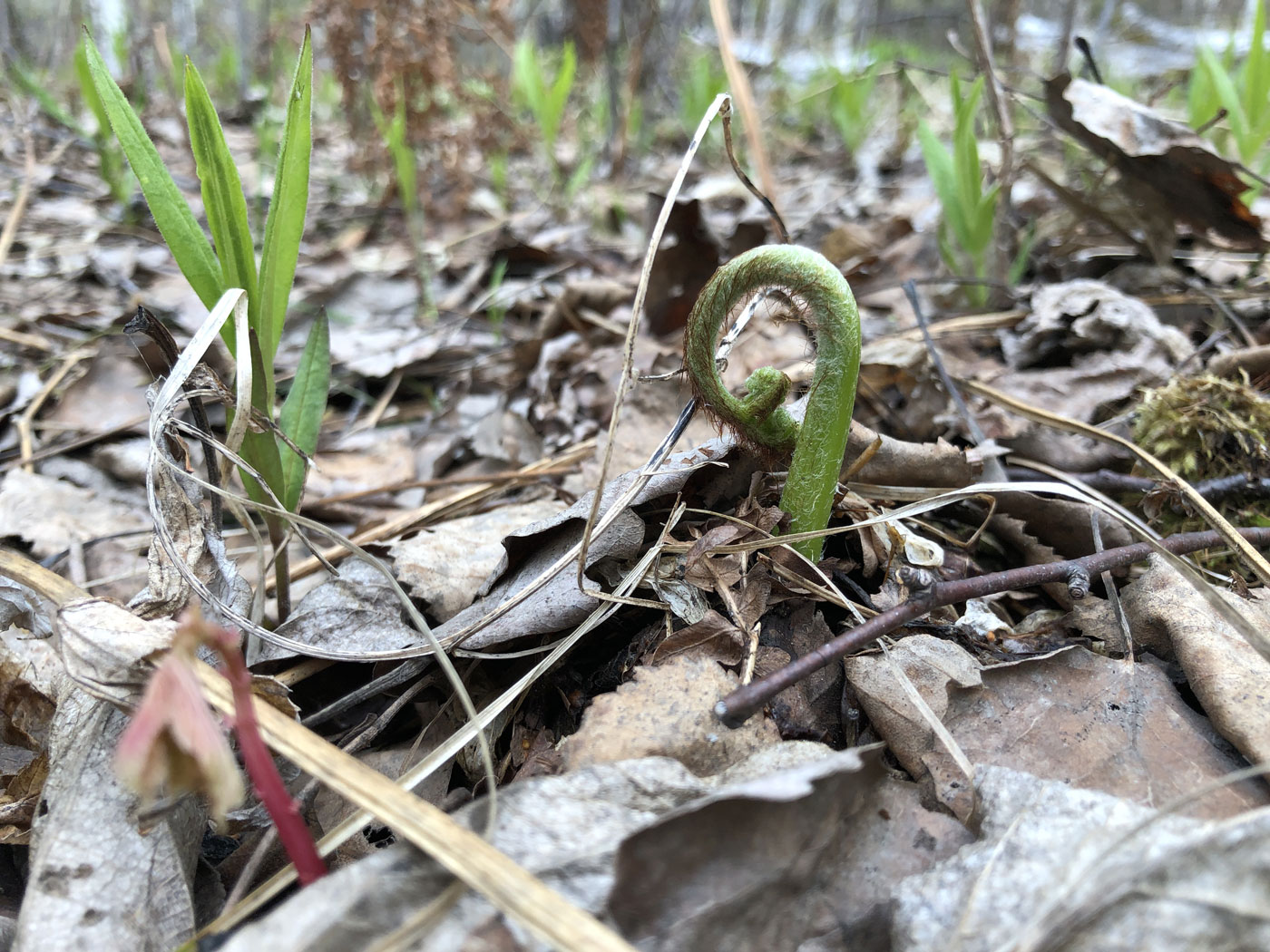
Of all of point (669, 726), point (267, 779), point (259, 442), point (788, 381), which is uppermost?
point (788, 381)

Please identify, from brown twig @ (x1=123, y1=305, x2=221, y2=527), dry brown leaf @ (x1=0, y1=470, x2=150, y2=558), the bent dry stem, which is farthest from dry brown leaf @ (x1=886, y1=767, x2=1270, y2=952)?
dry brown leaf @ (x1=0, y1=470, x2=150, y2=558)

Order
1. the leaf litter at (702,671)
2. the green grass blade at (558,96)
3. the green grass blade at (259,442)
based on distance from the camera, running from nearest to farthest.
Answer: the leaf litter at (702,671)
the green grass blade at (259,442)
the green grass blade at (558,96)

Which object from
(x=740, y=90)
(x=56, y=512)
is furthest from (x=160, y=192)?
(x=740, y=90)

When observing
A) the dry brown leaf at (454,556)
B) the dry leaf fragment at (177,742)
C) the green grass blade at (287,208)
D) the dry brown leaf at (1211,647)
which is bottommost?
the dry brown leaf at (454,556)

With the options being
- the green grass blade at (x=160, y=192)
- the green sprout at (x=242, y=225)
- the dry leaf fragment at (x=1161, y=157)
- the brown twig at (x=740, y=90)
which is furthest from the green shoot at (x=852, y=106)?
the green grass blade at (x=160, y=192)

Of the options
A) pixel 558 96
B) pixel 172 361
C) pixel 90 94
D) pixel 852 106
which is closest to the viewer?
pixel 172 361

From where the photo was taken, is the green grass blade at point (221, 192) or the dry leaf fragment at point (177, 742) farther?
the green grass blade at point (221, 192)

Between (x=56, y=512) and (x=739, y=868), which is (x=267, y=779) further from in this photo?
(x=56, y=512)

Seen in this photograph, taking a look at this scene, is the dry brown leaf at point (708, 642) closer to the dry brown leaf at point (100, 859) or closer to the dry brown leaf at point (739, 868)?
the dry brown leaf at point (739, 868)
